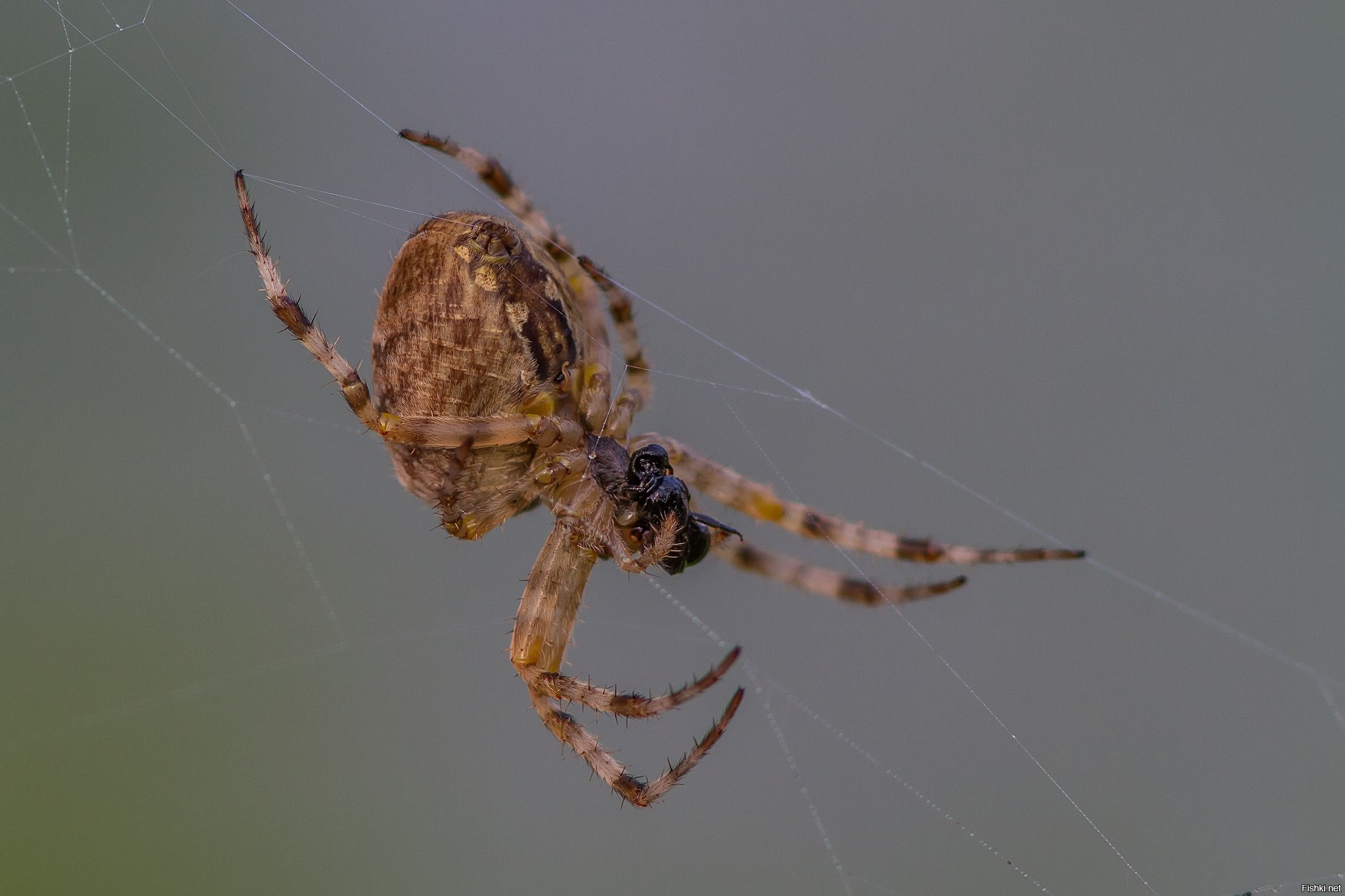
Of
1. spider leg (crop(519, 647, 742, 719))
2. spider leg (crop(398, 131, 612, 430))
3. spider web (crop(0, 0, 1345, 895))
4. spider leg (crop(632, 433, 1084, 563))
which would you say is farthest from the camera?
spider web (crop(0, 0, 1345, 895))

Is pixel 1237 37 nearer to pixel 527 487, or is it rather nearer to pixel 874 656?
pixel 874 656

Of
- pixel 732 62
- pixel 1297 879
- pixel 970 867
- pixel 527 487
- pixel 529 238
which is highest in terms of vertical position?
pixel 732 62

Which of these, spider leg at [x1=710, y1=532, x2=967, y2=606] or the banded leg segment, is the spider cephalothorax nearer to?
spider leg at [x1=710, y1=532, x2=967, y2=606]

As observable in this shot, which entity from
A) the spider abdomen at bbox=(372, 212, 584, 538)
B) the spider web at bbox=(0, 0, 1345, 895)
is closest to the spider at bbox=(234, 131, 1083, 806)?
the spider abdomen at bbox=(372, 212, 584, 538)

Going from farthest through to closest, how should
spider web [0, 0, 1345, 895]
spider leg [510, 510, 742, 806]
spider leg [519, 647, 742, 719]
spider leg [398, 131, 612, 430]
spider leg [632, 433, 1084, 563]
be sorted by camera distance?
spider web [0, 0, 1345, 895] < spider leg [632, 433, 1084, 563] < spider leg [398, 131, 612, 430] < spider leg [510, 510, 742, 806] < spider leg [519, 647, 742, 719]

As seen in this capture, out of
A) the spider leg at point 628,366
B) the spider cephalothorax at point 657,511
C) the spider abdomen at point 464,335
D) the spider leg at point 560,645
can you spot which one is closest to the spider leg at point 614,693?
the spider leg at point 560,645

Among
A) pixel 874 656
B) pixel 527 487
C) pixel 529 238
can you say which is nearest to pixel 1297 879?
pixel 874 656

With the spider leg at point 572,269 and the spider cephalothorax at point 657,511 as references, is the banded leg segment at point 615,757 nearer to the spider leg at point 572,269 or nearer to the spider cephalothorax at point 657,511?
the spider cephalothorax at point 657,511
